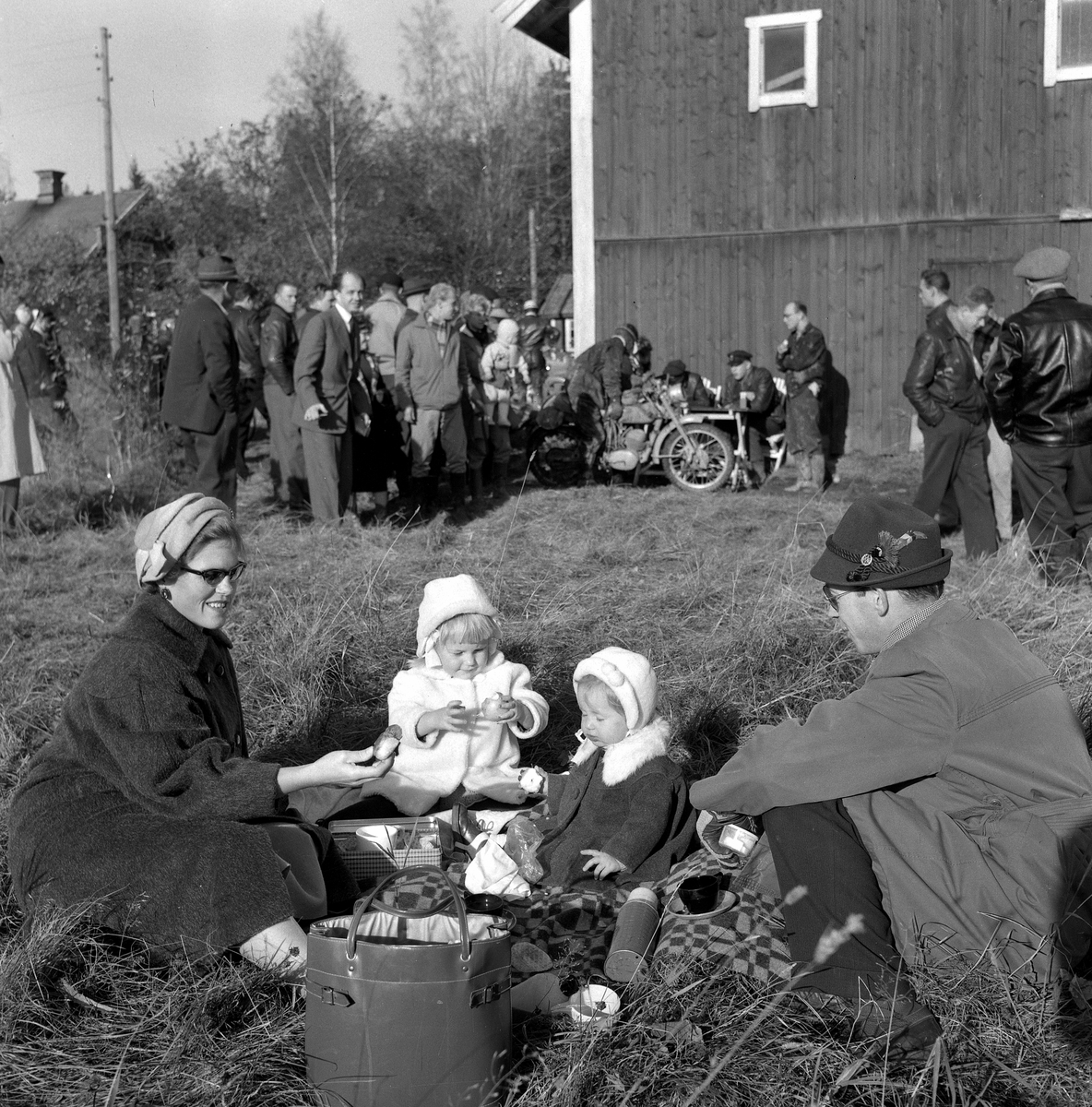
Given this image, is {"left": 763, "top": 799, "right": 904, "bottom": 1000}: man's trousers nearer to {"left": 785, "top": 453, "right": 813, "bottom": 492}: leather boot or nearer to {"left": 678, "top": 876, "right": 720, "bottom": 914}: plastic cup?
{"left": 678, "top": 876, "right": 720, "bottom": 914}: plastic cup

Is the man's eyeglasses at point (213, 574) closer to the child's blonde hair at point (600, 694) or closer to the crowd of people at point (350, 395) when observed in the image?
the child's blonde hair at point (600, 694)

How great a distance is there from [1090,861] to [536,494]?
29.2 ft

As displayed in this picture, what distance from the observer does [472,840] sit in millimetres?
4230

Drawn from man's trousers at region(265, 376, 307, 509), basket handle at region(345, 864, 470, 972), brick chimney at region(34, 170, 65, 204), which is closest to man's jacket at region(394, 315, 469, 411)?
man's trousers at region(265, 376, 307, 509)

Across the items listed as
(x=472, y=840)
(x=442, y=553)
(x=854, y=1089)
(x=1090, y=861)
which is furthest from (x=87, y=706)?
(x=442, y=553)

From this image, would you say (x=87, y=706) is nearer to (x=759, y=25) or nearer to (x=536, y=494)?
(x=536, y=494)

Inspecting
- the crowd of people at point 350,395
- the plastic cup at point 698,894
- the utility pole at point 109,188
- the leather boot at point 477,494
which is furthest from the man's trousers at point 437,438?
the utility pole at point 109,188

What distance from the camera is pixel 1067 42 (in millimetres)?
14547

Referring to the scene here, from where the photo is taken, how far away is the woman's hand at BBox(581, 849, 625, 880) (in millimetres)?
3697

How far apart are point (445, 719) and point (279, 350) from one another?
18.8 feet

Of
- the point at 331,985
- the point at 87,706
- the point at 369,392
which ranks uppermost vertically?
the point at 369,392

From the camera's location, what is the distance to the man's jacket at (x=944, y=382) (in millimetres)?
8445

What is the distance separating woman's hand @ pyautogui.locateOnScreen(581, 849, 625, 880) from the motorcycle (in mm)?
8709

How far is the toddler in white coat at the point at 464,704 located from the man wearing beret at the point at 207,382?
180 inches
